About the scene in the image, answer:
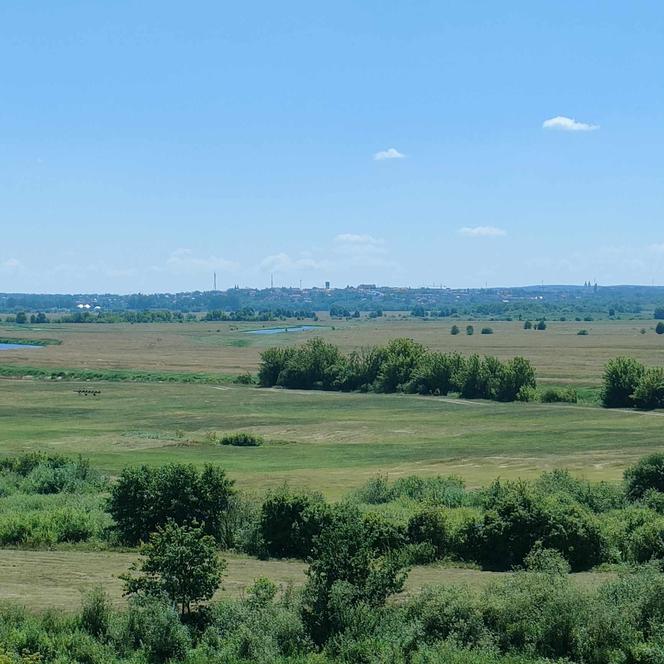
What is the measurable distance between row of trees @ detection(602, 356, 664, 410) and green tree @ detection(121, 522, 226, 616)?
73454 millimetres

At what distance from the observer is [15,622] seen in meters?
28.0

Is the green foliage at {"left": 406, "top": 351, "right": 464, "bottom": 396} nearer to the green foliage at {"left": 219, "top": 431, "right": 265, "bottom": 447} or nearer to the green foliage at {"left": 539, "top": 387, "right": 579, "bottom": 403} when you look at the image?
the green foliage at {"left": 539, "top": 387, "right": 579, "bottom": 403}

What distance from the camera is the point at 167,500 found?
134 feet

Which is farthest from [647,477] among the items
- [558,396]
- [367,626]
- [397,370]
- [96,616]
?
[397,370]

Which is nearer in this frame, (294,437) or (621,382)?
(294,437)

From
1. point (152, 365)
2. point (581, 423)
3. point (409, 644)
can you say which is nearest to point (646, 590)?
point (409, 644)

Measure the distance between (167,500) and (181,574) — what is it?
12.2m

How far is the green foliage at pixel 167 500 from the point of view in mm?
39812

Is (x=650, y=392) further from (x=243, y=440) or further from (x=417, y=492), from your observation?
(x=417, y=492)

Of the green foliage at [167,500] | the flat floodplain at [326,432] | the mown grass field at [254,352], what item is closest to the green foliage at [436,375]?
the flat floodplain at [326,432]

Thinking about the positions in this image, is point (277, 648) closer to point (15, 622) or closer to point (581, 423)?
point (15, 622)

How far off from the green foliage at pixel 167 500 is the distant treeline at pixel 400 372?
66.6 metres

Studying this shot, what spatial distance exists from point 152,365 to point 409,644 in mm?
123112

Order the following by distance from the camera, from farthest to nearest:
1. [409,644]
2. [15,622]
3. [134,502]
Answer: [134,502] < [15,622] < [409,644]
